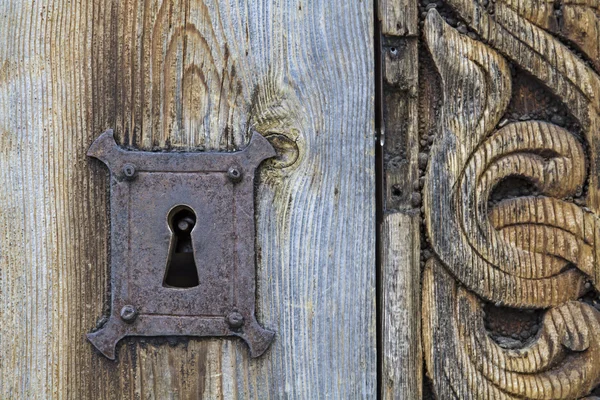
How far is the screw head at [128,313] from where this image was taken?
2.85 ft

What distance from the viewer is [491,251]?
0.83 meters

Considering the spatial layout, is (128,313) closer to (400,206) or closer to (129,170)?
(129,170)

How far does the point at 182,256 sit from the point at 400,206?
35 centimetres

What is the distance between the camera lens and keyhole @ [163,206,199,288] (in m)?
0.90

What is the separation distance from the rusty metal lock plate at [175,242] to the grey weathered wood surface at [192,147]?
2cm

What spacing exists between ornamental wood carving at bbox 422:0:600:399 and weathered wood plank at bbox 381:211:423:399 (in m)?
0.02

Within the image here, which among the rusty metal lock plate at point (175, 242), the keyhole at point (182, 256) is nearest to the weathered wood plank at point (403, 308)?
the rusty metal lock plate at point (175, 242)

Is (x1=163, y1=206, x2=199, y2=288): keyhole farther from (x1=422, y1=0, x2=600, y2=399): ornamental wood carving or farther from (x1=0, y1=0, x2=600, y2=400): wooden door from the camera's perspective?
(x1=422, y1=0, x2=600, y2=399): ornamental wood carving

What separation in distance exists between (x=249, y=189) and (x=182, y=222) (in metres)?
0.12

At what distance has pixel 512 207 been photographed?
33.0 inches

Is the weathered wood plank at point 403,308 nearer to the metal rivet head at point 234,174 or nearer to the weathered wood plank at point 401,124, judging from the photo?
the weathered wood plank at point 401,124

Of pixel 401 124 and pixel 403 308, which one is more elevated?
pixel 401 124

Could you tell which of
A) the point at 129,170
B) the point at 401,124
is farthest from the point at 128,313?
the point at 401,124

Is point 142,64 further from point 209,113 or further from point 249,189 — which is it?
point 249,189
